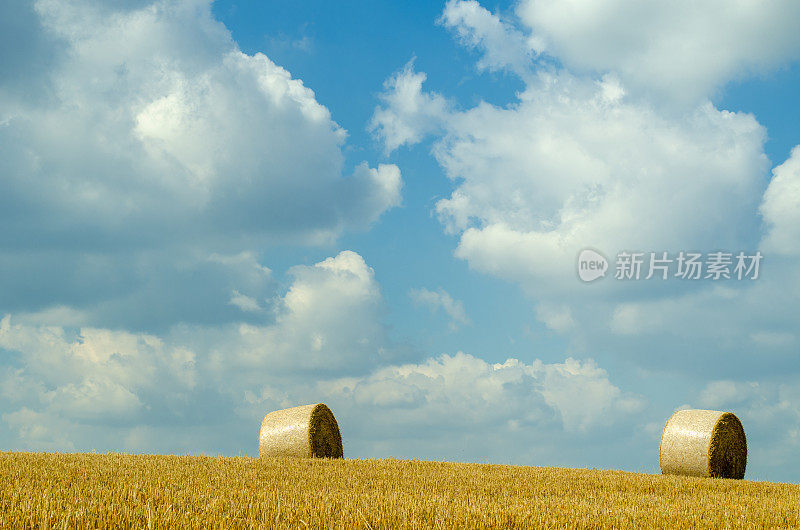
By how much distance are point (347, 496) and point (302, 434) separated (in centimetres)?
779

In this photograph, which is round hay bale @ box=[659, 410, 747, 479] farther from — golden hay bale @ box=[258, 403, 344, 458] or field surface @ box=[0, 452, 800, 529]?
golden hay bale @ box=[258, 403, 344, 458]

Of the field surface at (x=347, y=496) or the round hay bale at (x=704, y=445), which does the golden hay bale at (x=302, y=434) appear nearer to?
the field surface at (x=347, y=496)

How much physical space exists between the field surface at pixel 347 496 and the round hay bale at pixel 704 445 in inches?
73.0

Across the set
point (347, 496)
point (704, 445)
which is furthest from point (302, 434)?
point (704, 445)

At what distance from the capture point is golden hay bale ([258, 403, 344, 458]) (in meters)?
15.8

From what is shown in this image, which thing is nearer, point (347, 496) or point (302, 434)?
point (347, 496)

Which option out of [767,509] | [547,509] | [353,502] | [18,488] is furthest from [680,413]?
[18,488]

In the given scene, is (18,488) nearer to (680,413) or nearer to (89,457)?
(89,457)

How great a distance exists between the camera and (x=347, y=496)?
328 inches

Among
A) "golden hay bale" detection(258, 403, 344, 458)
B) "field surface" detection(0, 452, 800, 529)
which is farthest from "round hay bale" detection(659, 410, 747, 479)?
"golden hay bale" detection(258, 403, 344, 458)

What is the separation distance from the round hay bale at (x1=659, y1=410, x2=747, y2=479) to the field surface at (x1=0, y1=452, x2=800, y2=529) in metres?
1.85

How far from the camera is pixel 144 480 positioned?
30.4 feet

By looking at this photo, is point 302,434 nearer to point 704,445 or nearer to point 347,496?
point 347,496

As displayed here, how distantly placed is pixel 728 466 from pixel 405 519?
12.7 meters
